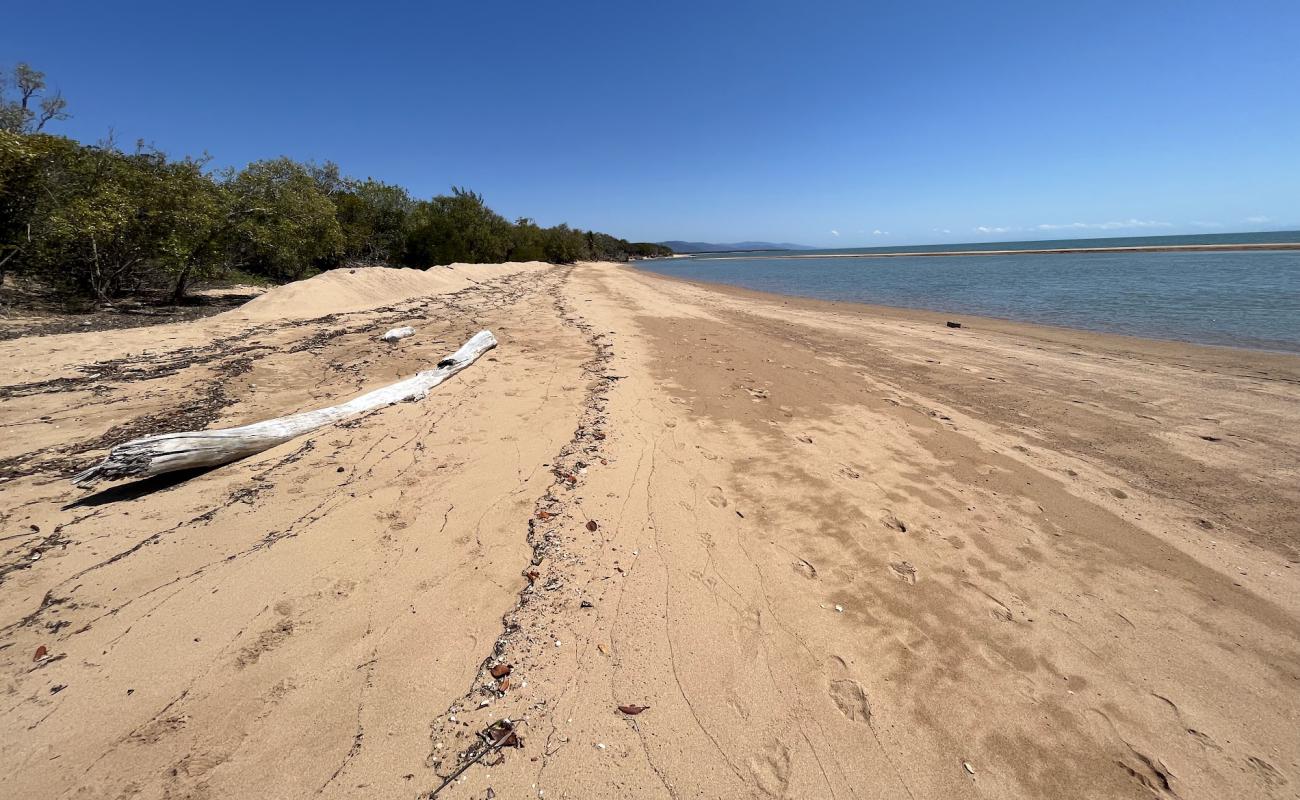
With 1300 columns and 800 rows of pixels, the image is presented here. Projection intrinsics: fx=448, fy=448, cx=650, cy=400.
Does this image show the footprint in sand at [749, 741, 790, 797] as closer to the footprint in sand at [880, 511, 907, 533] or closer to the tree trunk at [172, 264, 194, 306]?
the footprint in sand at [880, 511, 907, 533]

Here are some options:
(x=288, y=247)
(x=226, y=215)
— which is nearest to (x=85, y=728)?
(x=226, y=215)

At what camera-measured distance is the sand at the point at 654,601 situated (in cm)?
208

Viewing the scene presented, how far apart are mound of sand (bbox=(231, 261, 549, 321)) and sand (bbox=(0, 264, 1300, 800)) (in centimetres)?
722

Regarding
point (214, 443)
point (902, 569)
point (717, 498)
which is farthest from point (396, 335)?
point (902, 569)

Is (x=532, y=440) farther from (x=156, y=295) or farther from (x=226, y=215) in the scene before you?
(x=156, y=295)

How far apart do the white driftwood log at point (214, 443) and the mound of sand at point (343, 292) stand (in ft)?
30.2

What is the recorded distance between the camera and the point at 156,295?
1463cm

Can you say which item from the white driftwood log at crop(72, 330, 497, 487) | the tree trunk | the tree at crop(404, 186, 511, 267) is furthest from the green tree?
the white driftwood log at crop(72, 330, 497, 487)

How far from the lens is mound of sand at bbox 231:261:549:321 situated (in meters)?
12.9

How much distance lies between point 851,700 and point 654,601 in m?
1.24

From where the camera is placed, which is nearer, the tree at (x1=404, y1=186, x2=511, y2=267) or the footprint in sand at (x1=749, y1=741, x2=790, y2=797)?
the footprint in sand at (x1=749, y1=741, x2=790, y2=797)

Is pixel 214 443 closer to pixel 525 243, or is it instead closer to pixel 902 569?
pixel 902 569

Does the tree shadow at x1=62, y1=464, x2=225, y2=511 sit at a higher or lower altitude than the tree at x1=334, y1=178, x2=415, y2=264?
lower

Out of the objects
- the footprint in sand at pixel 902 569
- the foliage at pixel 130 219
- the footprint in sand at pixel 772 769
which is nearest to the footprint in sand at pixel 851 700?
the footprint in sand at pixel 772 769
